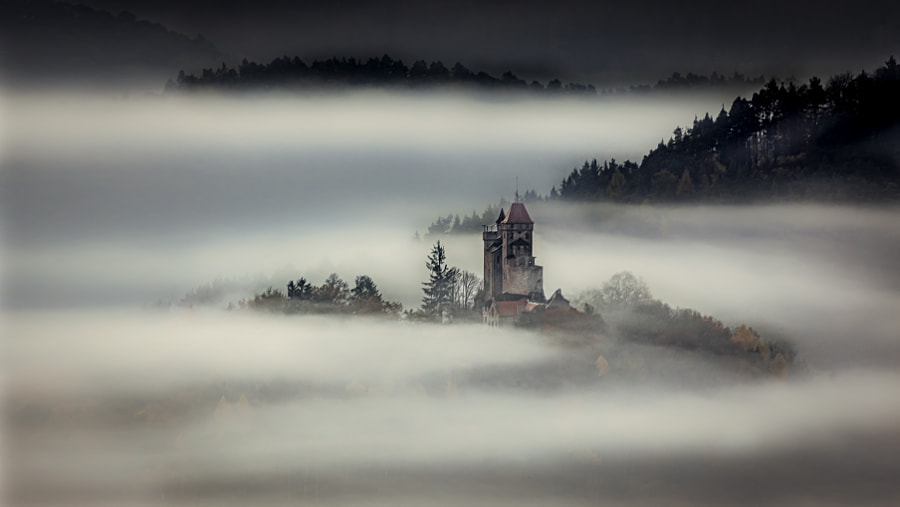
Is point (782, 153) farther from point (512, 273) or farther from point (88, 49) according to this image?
point (88, 49)

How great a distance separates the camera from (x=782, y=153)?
12.3 ft

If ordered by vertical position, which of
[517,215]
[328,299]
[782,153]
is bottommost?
[328,299]

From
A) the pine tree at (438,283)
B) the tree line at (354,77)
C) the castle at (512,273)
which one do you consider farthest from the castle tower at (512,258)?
the tree line at (354,77)

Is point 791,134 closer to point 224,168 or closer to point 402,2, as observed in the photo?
point 402,2

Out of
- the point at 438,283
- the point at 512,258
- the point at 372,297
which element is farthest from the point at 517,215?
the point at 372,297

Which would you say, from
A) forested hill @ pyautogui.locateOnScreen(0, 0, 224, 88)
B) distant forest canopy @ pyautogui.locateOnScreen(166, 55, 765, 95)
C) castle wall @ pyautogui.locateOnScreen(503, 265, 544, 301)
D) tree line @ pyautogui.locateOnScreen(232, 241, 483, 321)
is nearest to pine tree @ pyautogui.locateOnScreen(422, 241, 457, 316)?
tree line @ pyautogui.locateOnScreen(232, 241, 483, 321)

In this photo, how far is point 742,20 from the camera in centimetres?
391

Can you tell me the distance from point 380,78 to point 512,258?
1.01 m

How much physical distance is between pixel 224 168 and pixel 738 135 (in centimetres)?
231

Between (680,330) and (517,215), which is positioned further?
(517,215)

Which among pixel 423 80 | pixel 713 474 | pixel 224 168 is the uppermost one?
pixel 423 80

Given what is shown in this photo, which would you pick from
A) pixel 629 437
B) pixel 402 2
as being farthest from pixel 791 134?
pixel 402 2

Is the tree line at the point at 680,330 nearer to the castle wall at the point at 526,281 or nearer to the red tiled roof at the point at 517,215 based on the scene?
the castle wall at the point at 526,281

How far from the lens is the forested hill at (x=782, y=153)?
147 inches
